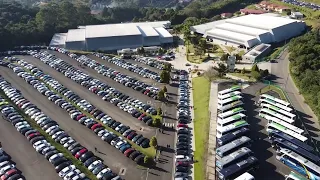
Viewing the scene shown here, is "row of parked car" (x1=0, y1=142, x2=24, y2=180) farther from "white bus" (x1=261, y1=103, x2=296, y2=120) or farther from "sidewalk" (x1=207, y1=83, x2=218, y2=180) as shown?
"white bus" (x1=261, y1=103, x2=296, y2=120)

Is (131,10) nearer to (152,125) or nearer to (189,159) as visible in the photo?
(152,125)

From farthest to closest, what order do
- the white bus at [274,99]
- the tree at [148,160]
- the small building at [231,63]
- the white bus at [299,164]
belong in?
the small building at [231,63] < the white bus at [274,99] < the tree at [148,160] < the white bus at [299,164]

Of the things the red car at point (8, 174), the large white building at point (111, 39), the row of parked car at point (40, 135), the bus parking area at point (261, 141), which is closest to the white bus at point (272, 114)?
the bus parking area at point (261, 141)

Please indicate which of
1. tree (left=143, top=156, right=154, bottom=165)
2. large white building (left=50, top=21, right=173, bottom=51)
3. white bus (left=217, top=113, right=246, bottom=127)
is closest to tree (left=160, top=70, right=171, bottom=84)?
white bus (left=217, top=113, right=246, bottom=127)

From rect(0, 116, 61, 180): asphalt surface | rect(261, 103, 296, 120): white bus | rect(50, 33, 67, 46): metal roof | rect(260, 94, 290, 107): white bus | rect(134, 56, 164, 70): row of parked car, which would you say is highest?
rect(50, 33, 67, 46): metal roof

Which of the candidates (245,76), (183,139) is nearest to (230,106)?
(183,139)

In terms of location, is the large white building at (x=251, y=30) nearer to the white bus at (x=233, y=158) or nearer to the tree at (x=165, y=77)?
the tree at (x=165, y=77)
